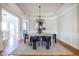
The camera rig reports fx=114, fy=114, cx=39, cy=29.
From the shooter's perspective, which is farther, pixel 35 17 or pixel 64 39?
pixel 64 39

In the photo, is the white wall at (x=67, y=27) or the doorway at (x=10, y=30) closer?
the doorway at (x=10, y=30)

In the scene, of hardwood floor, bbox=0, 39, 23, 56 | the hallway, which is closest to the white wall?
the hallway

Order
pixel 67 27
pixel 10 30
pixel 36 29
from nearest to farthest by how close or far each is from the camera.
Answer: pixel 10 30 < pixel 36 29 < pixel 67 27

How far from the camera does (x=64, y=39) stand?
634 cm

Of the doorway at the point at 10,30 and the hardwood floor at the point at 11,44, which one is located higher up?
the doorway at the point at 10,30

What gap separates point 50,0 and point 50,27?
2.75 m

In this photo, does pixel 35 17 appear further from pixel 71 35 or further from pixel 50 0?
pixel 50 0

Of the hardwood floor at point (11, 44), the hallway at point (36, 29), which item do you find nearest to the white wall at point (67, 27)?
the hallway at point (36, 29)

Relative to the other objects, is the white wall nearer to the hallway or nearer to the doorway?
the hallway

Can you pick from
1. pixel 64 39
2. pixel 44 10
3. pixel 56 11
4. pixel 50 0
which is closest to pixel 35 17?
pixel 44 10

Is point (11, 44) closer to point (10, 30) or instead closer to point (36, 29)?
point (10, 30)

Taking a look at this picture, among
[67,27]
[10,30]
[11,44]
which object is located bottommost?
[11,44]

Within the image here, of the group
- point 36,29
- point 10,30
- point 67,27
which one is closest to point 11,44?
point 10,30

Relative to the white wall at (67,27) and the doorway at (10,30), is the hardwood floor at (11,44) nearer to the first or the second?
the doorway at (10,30)
